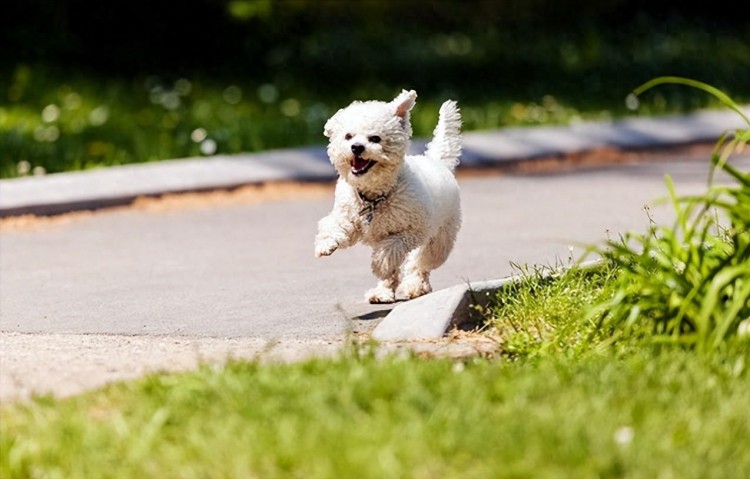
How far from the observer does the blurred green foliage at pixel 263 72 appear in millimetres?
13750

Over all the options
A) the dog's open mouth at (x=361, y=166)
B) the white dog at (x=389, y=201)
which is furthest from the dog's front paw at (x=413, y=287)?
the dog's open mouth at (x=361, y=166)

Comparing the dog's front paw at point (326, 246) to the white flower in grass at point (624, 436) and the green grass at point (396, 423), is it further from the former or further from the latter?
the white flower in grass at point (624, 436)

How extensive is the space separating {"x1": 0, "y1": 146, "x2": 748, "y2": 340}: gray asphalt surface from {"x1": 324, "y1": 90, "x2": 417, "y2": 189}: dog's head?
634 millimetres

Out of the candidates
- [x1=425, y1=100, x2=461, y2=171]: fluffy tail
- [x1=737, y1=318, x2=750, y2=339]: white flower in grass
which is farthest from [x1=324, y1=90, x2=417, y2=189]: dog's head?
[x1=737, y1=318, x2=750, y2=339]: white flower in grass

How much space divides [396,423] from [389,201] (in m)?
2.81

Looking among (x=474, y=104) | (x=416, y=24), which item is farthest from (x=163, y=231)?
(x=416, y=24)

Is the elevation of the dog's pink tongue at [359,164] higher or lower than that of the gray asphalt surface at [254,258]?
higher

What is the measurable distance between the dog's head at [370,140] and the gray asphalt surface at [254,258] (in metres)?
0.63

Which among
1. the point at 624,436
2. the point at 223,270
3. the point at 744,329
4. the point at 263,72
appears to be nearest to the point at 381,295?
the point at 223,270

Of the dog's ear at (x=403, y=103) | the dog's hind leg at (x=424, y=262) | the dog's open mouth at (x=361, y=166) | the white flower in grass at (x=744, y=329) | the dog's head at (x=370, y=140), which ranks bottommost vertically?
the dog's hind leg at (x=424, y=262)

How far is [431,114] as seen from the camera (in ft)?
47.5

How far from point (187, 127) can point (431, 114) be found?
2.13 meters

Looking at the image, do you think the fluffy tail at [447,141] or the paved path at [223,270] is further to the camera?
the fluffy tail at [447,141]

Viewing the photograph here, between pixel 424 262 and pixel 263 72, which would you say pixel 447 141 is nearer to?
pixel 424 262
